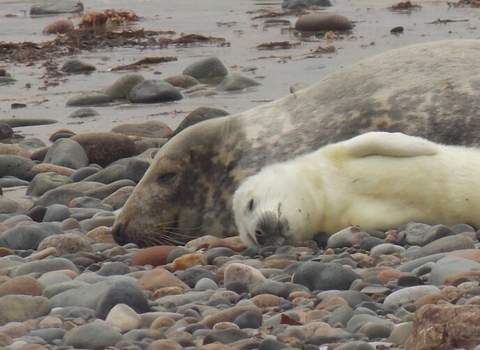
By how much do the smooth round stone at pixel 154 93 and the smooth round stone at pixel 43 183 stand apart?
3178 millimetres

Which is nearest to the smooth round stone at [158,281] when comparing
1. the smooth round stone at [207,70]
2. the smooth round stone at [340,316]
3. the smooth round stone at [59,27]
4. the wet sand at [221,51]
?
the smooth round stone at [340,316]

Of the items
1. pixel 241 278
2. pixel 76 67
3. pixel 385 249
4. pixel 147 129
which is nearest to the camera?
pixel 241 278

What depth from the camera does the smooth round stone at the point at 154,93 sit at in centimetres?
1116

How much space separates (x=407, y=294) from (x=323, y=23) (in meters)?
11.6

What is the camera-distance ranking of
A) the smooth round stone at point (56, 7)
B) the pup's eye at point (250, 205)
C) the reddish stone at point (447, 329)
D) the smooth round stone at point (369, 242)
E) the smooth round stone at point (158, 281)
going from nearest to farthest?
1. the reddish stone at point (447, 329)
2. the smooth round stone at point (158, 281)
3. the smooth round stone at point (369, 242)
4. the pup's eye at point (250, 205)
5. the smooth round stone at point (56, 7)

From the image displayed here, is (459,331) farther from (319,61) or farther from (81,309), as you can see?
(319,61)

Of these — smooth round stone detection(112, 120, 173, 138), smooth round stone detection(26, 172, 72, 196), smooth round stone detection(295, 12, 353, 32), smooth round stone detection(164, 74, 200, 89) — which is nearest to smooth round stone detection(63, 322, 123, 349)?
smooth round stone detection(26, 172, 72, 196)

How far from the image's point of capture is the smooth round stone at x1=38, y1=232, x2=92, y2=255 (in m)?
5.71

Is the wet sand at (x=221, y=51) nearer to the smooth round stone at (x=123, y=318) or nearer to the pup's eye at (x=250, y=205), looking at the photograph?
the pup's eye at (x=250, y=205)

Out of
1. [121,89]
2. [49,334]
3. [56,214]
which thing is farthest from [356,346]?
[121,89]

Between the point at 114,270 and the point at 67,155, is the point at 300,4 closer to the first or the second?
the point at 67,155

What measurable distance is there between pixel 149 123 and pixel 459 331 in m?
6.50

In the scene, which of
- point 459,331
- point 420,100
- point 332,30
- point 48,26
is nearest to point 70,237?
point 420,100

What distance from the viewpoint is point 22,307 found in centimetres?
445
